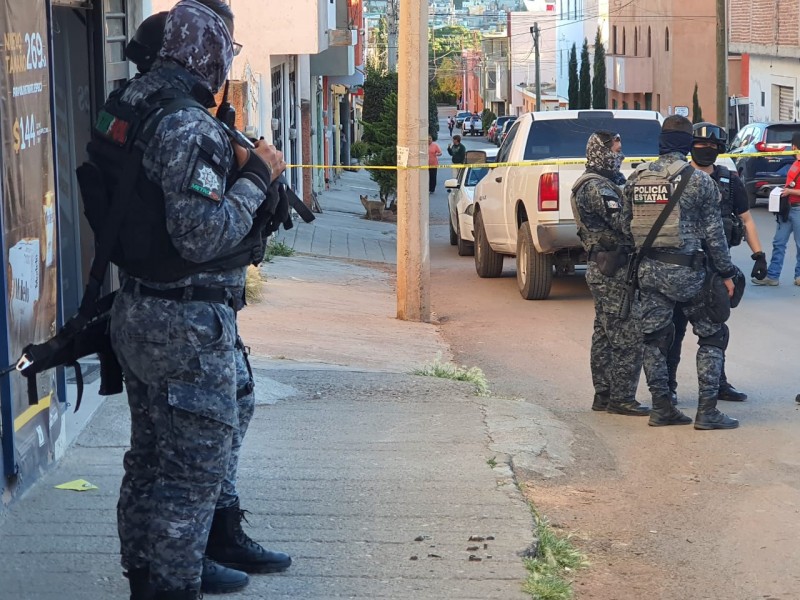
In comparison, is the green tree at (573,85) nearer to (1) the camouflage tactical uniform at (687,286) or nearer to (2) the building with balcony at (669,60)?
(2) the building with balcony at (669,60)

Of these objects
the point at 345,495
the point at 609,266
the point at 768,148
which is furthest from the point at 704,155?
the point at 768,148

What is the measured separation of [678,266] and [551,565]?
307 cm

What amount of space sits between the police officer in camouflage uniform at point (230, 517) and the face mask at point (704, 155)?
4249mm

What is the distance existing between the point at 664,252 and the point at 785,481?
5.36ft

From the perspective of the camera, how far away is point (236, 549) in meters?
4.38

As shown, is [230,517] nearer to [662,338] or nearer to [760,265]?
[662,338]

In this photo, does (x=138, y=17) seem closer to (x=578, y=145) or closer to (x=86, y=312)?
(x=86, y=312)

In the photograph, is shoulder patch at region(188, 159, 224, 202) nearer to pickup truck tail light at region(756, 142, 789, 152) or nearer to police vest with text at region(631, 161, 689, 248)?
police vest with text at region(631, 161, 689, 248)

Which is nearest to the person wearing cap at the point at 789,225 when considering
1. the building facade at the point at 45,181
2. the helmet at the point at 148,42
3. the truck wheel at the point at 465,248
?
the truck wheel at the point at 465,248

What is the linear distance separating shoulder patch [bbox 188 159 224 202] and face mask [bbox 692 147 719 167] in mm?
4764

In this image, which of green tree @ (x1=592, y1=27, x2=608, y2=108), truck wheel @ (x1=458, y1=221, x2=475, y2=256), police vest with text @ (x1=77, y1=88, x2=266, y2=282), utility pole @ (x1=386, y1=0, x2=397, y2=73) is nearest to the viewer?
police vest with text @ (x1=77, y1=88, x2=266, y2=282)

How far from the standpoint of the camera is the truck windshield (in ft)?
45.2

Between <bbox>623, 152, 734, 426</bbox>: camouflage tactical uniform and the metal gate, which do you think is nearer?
<bbox>623, 152, 734, 426</bbox>: camouflage tactical uniform

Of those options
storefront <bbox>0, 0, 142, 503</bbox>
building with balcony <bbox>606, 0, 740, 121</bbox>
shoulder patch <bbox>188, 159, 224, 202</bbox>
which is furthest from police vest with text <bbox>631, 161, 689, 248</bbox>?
building with balcony <bbox>606, 0, 740, 121</bbox>
